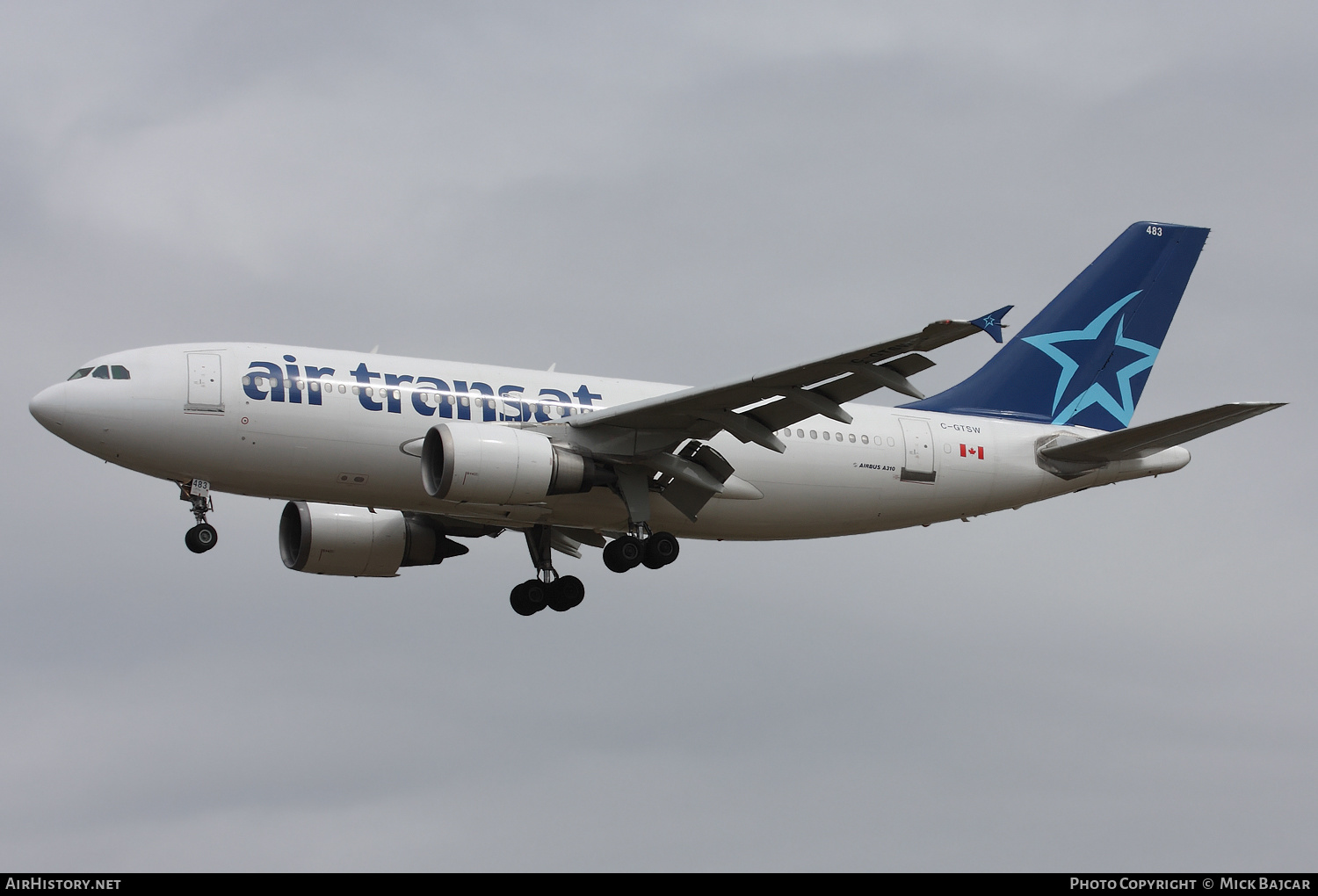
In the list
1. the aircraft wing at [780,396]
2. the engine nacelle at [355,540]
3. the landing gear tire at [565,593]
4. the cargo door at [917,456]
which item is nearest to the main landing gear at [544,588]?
the landing gear tire at [565,593]

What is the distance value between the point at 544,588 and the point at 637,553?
436 cm

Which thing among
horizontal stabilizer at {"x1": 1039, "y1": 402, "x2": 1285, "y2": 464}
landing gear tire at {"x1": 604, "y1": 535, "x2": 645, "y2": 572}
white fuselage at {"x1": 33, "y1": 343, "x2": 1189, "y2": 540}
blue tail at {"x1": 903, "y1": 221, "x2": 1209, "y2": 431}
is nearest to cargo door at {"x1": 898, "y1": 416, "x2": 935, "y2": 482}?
white fuselage at {"x1": 33, "y1": 343, "x2": 1189, "y2": 540}

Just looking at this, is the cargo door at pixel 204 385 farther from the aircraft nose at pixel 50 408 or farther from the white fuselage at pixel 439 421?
the aircraft nose at pixel 50 408

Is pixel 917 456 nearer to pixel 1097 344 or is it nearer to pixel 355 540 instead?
pixel 1097 344

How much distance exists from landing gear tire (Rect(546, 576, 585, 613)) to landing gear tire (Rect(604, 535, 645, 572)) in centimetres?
381

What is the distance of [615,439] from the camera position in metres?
30.2

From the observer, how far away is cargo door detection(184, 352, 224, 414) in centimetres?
2828

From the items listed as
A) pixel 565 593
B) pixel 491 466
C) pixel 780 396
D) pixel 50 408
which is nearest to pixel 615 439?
pixel 491 466

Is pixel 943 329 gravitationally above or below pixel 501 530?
below

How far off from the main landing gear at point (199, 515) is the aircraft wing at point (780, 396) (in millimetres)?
6937

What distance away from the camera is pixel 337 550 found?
113 ft

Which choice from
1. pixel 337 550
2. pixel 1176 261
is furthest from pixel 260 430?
pixel 1176 261

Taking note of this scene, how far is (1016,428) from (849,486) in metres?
4.49

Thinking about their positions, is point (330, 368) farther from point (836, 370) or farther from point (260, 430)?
point (836, 370)
